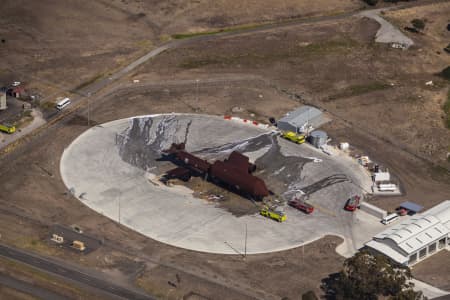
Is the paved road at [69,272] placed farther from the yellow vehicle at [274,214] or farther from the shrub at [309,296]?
the yellow vehicle at [274,214]

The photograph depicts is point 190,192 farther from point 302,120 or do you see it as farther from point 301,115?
point 301,115

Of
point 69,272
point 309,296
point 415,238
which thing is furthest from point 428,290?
point 69,272

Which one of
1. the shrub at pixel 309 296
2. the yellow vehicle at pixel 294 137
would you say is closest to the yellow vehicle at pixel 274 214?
the shrub at pixel 309 296

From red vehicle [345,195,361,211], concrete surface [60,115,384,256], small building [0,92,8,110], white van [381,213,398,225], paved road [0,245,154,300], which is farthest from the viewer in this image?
small building [0,92,8,110]


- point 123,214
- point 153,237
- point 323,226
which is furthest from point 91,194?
point 323,226

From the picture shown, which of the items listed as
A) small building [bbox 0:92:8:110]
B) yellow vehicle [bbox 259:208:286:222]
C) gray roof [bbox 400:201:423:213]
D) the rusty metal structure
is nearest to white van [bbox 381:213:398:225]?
gray roof [bbox 400:201:423:213]

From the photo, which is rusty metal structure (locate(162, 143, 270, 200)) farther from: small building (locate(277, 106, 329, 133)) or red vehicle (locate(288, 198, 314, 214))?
small building (locate(277, 106, 329, 133))

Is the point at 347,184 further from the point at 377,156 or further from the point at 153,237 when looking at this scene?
the point at 153,237
